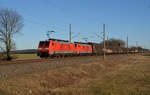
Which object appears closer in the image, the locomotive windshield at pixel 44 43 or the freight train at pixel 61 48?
the freight train at pixel 61 48

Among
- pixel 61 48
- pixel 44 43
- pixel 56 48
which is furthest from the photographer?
pixel 61 48

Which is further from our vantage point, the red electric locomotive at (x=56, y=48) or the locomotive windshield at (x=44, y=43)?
the locomotive windshield at (x=44, y=43)

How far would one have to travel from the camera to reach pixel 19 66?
1560cm

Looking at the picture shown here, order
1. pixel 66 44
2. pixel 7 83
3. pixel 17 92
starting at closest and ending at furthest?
pixel 17 92 < pixel 7 83 < pixel 66 44

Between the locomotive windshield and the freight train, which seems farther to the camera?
the locomotive windshield

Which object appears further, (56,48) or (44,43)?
(56,48)

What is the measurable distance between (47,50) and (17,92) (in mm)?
17889

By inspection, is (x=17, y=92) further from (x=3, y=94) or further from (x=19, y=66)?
(x=19, y=66)

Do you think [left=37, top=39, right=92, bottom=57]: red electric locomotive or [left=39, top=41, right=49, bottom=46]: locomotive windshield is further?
[left=39, top=41, right=49, bottom=46]: locomotive windshield

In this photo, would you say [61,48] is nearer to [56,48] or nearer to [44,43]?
[56,48]

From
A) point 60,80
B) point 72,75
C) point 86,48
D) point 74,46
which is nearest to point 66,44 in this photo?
point 74,46

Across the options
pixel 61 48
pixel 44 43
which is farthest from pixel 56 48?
pixel 44 43

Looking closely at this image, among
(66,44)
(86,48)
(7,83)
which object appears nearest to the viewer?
(7,83)

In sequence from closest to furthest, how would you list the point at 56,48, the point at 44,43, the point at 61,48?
the point at 44,43 → the point at 56,48 → the point at 61,48
